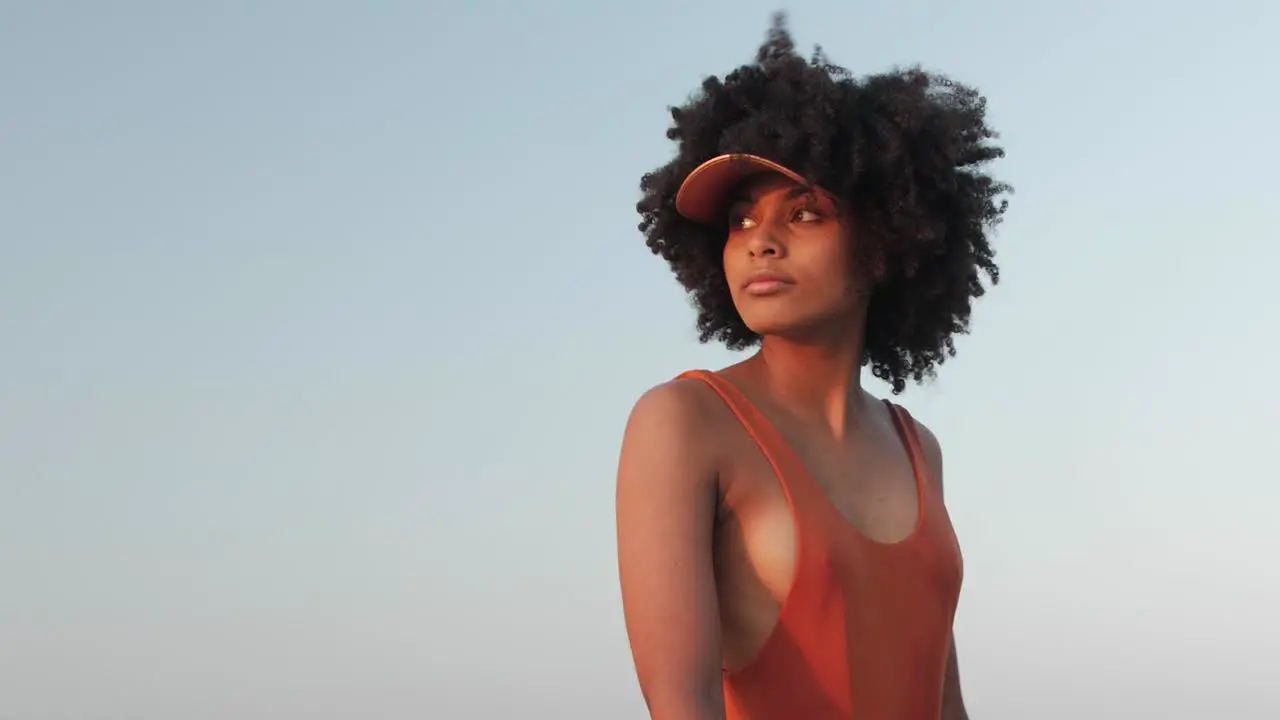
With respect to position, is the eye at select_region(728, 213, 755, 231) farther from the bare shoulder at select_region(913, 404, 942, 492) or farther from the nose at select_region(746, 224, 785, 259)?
the bare shoulder at select_region(913, 404, 942, 492)

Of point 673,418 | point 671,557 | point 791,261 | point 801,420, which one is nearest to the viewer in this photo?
point 671,557

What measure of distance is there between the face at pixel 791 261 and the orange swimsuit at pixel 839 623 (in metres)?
0.23

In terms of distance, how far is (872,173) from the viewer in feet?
15.8

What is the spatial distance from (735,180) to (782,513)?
0.91m

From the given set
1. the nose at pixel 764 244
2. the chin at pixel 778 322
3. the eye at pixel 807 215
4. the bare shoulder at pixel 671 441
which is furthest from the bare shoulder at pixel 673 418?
the eye at pixel 807 215

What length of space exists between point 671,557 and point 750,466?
13.4 inches

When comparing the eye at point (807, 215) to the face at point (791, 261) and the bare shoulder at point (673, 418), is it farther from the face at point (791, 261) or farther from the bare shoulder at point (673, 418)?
the bare shoulder at point (673, 418)

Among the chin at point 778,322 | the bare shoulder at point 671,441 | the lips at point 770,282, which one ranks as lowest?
the bare shoulder at point 671,441

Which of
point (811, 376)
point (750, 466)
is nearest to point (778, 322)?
point (811, 376)

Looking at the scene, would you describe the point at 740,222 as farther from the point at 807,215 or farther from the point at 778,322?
the point at 778,322

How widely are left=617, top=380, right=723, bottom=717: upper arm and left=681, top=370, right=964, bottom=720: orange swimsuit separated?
0.19 meters

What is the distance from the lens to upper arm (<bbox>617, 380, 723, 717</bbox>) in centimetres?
440

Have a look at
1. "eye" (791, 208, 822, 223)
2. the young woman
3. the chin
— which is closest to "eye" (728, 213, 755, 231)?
the young woman

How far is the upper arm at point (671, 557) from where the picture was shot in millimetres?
4398
